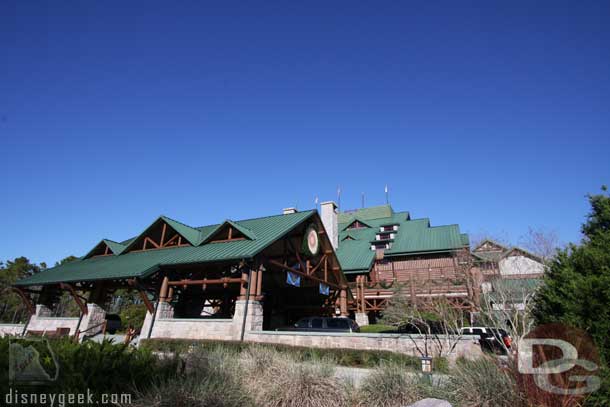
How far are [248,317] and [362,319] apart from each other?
593 inches

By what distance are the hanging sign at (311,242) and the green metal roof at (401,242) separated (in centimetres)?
922

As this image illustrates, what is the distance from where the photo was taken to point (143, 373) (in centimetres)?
630

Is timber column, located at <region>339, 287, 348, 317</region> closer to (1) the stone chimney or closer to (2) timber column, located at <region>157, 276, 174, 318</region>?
(1) the stone chimney

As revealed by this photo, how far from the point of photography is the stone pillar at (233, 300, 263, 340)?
15373 mm

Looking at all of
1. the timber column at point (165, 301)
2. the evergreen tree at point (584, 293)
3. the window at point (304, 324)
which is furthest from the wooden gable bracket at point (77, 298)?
the evergreen tree at point (584, 293)

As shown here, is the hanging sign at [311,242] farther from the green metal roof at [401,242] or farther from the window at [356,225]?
the window at [356,225]

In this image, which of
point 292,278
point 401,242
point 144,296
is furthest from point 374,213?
point 144,296

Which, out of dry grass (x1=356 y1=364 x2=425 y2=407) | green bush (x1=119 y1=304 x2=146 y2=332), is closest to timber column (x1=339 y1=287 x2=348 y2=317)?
green bush (x1=119 y1=304 x2=146 y2=332)

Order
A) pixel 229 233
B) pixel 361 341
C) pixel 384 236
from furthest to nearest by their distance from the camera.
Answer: pixel 384 236 < pixel 229 233 < pixel 361 341

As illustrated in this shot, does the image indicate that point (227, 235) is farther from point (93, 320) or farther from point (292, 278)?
point (93, 320)

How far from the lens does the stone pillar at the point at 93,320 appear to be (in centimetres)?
1977

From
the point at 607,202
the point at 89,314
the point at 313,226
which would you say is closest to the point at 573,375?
the point at 607,202

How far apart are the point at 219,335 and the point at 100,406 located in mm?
10754

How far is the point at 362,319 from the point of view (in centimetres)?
2797
